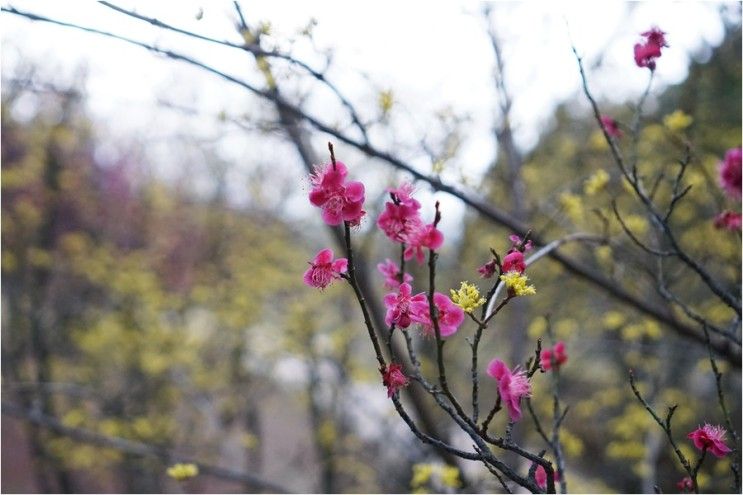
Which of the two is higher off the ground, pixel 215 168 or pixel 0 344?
pixel 215 168

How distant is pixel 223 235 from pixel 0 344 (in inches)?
105

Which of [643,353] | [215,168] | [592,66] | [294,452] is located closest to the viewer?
[592,66]

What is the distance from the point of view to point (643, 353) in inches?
174

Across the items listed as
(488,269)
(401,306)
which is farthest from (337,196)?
(488,269)

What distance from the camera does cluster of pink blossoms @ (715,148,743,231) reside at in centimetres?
201

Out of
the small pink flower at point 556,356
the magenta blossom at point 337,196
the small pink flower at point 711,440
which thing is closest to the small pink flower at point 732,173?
the small pink flower at point 556,356

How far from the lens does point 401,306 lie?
1146mm

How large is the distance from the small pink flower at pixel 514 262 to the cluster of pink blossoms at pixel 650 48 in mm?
981

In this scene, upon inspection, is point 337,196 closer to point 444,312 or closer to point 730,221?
point 444,312

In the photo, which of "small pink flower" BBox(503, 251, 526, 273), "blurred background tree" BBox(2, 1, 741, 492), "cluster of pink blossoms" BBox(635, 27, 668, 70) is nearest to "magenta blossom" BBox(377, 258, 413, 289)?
"small pink flower" BBox(503, 251, 526, 273)

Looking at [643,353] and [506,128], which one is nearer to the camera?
[506,128]

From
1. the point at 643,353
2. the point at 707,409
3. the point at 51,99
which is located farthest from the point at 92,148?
the point at 707,409

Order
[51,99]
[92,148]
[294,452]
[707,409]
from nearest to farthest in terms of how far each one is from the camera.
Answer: [51,99] < [707,409] < [92,148] < [294,452]

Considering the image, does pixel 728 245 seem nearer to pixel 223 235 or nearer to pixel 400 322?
pixel 400 322
